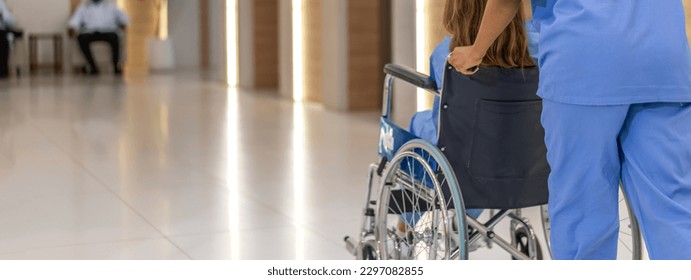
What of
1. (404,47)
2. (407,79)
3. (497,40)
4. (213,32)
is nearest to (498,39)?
(497,40)

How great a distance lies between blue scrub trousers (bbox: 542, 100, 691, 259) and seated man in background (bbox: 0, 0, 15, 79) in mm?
12788

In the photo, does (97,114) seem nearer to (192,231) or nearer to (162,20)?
(192,231)

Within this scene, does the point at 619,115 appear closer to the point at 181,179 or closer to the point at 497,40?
the point at 497,40

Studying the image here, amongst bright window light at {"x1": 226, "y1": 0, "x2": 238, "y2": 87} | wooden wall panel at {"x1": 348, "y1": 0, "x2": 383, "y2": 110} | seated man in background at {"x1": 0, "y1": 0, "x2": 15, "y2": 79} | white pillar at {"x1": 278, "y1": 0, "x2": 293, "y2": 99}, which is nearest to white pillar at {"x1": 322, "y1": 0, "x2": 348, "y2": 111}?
wooden wall panel at {"x1": 348, "y1": 0, "x2": 383, "y2": 110}

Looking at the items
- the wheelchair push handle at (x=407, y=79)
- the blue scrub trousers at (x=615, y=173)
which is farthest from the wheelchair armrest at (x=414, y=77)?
the blue scrub trousers at (x=615, y=173)

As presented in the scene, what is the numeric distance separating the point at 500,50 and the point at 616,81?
2.42 feet

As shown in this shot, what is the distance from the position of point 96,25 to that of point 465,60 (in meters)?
12.9

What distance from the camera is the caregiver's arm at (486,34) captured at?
2.58m

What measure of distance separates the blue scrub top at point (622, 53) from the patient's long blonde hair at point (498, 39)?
0.65m

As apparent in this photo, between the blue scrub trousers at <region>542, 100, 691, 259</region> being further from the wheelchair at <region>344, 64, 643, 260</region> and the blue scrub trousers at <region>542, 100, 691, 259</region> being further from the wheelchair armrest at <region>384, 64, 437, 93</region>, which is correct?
the wheelchair armrest at <region>384, 64, 437, 93</region>

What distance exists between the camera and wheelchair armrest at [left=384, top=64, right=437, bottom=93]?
10.4ft

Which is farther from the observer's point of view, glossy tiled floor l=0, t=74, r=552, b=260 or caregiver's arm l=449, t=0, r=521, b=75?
glossy tiled floor l=0, t=74, r=552, b=260

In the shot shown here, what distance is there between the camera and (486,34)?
268 cm

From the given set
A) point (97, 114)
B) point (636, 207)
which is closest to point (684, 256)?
point (636, 207)
